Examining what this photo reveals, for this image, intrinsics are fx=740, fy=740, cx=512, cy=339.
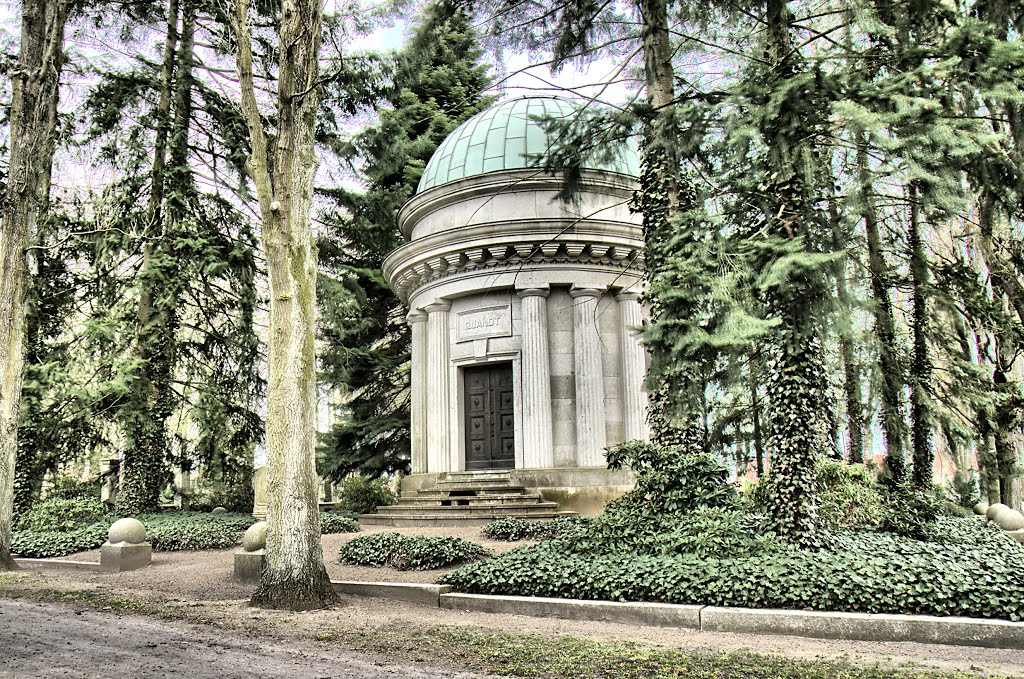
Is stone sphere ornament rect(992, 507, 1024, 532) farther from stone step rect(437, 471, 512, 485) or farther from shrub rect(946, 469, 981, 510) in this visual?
stone step rect(437, 471, 512, 485)

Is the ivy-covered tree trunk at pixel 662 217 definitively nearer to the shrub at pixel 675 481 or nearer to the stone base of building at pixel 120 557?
the shrub at pixel 675 481

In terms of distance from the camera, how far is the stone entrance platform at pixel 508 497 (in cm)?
1426

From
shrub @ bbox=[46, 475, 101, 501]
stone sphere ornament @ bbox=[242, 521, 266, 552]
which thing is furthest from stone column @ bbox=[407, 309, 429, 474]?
stone sphere ornament @ bbox=[242, 521, 266, 552]

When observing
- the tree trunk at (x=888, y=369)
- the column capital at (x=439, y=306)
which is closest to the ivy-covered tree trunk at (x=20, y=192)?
the column capital at (x=439, y=306)

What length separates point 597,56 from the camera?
11867 mm

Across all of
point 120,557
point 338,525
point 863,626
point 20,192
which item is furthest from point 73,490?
point 863,626

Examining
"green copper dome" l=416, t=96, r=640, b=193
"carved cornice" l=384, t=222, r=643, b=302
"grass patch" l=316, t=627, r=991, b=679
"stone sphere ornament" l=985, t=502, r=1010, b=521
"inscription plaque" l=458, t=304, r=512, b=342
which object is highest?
"green copper dome" l=416, t=96, r=640, b=193

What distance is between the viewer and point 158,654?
550 centimetres

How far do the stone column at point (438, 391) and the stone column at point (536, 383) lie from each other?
195 cm

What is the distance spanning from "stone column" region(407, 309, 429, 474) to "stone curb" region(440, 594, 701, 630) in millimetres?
9102

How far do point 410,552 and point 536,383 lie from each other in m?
6.06

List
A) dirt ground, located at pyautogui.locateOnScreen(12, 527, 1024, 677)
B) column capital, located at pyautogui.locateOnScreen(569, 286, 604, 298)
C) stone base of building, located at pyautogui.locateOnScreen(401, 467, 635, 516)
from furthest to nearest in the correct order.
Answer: column capital, located at pyautogui.locateOnScreen(569, 286, 604, 298)
stone base of building, located at pyautogui.locateOnScreen(401, 467, 635, 516)
dirt ground, located at pyautogui.locateOnScreen(12, 527, 1024, 677)

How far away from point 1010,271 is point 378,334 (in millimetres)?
16683

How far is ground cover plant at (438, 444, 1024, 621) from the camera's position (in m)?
6.54
